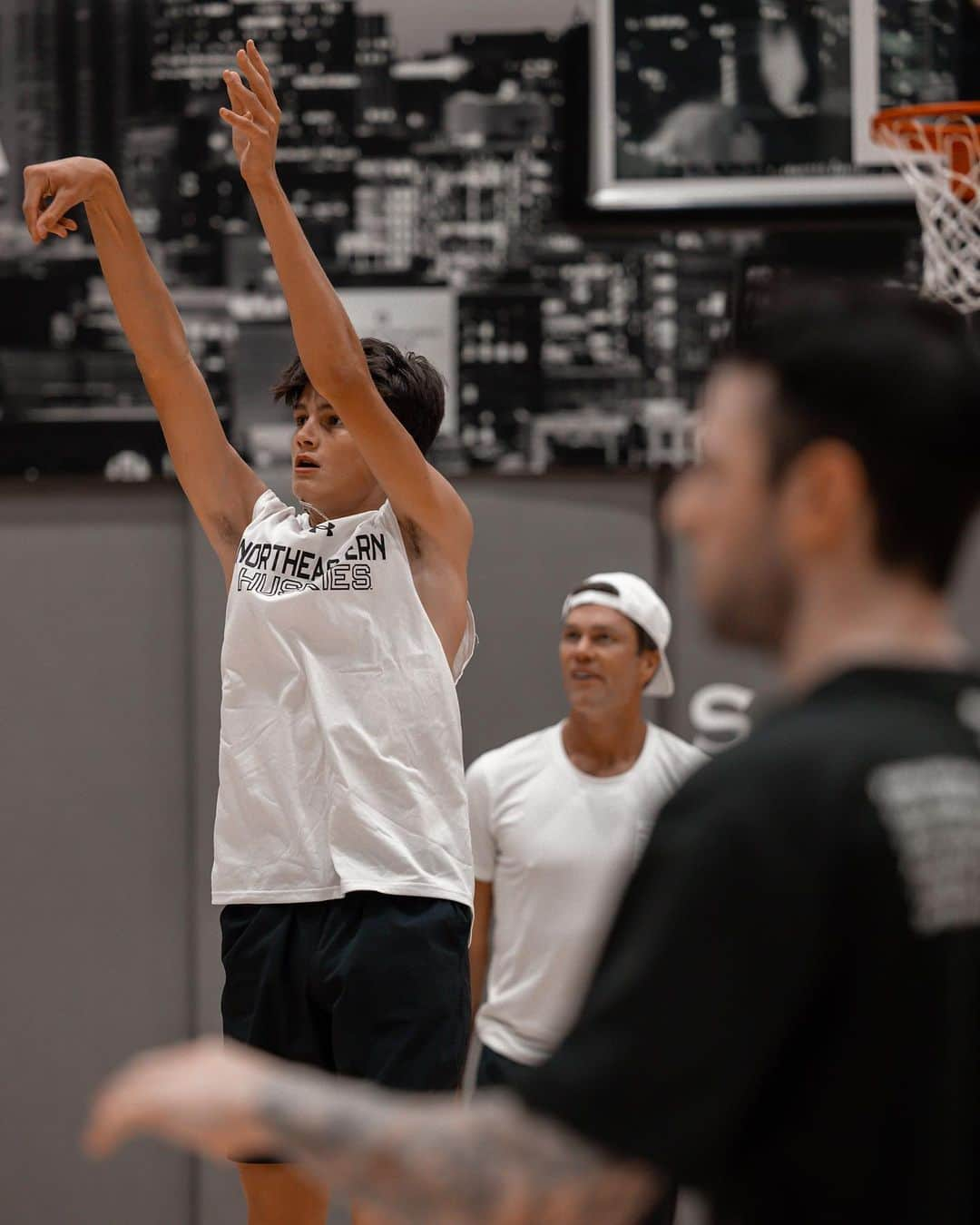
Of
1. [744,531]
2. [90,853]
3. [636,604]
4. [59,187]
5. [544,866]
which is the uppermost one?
[59,187]

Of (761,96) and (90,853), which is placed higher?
(761,96)

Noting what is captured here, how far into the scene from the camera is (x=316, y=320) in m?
2.28

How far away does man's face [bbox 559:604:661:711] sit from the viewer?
3.85 meters

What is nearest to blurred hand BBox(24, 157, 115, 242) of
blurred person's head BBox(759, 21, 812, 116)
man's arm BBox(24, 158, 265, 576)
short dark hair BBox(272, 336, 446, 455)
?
man's arm BBox(24, 158, 265, 576)

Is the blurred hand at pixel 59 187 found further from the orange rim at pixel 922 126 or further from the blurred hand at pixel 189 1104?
the orange rim at pixel 922 126

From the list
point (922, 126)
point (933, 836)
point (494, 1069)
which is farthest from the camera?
point (922, 126)

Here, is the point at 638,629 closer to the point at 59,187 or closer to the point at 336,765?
the point at 336,765

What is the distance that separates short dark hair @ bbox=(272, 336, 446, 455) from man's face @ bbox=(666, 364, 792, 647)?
1.46m

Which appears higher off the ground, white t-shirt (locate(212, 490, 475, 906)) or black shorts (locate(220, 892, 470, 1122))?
white t-shirt (locate(212, 490, 475, 906))

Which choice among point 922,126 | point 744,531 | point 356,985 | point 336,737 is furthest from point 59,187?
point 922,126

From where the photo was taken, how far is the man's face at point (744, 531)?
1.08 m

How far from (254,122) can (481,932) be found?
2.04 m

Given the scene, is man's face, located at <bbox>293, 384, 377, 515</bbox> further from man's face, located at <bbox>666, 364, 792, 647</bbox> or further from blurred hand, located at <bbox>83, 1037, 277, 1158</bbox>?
blurred hand, located at <bbox>83, 1037, 277, 1158</bbox>

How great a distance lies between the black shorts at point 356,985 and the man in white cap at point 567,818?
120 cm
